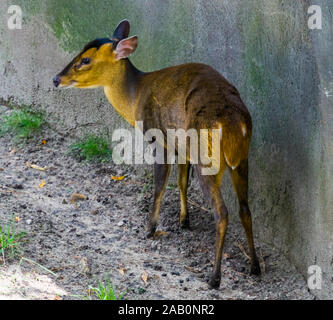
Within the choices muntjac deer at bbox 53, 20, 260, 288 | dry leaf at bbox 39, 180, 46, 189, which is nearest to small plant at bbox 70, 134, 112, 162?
dry leaf at bbox 39, 180, 46, 189

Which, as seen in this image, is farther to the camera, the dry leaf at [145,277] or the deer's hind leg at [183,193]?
the deer's hind leg at [183,193]

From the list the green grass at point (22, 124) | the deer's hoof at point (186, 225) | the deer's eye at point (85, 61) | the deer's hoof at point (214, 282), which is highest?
the deer's eye at point (85, 61)

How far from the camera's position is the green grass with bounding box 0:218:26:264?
4652mm

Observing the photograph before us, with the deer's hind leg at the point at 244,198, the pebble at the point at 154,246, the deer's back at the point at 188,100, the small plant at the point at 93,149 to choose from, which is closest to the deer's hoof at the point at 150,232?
the pebble at the point at 154,246

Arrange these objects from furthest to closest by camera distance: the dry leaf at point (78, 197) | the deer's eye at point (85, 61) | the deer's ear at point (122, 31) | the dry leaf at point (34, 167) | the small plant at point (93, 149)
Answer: the small plant at point (93, 149) → the dry leaf at point (34, 167) → the dry leaf at point (78, 197) → the deer's ear at point (122, 31) → the deer's eye at point (85, 61)

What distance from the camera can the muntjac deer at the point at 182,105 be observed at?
A: 4.66 meters

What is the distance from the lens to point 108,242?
18.0ft

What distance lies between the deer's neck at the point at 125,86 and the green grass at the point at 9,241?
1.48 metres

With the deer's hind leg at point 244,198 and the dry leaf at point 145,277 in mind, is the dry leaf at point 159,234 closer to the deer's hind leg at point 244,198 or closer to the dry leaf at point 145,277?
the dry leaf at point 145,277

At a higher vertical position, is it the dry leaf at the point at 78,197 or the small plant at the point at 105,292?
the dry leaf at the point at 78,197

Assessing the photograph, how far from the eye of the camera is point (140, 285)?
475 centimetres

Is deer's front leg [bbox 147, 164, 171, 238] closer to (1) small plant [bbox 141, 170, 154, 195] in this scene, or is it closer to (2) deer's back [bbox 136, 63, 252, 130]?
(2) deer's back [bbox 136, 63, 252, 130]

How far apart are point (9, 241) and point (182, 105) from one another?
1.62 metres
